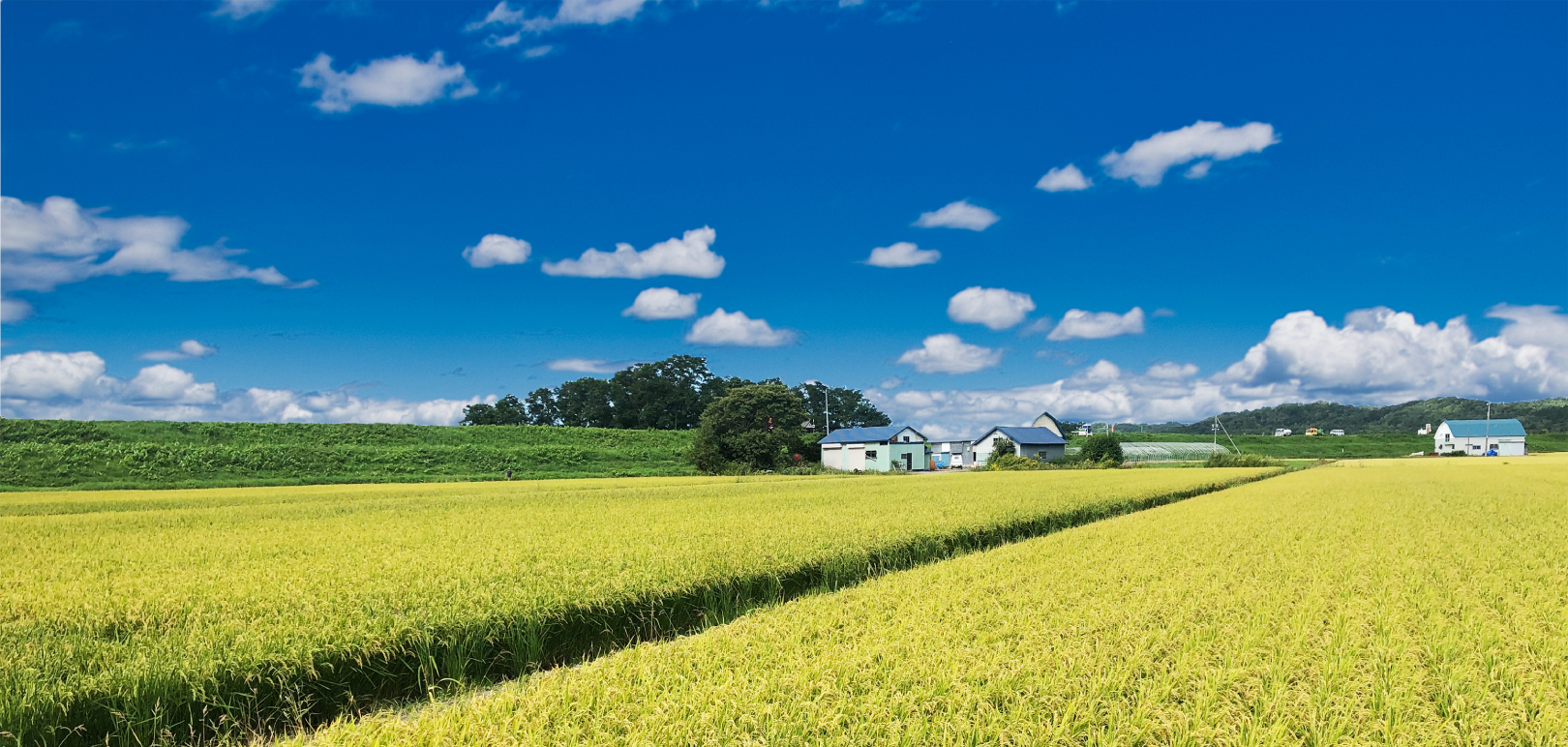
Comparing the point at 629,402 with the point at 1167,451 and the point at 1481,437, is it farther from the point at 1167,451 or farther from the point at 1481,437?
the point at 1481,437

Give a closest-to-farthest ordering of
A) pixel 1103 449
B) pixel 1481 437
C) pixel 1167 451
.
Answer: pixel 1103 449
pixel 1167 451
pixel 1481 437

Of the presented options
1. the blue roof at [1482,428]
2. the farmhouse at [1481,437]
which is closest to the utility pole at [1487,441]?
the farmhouse at [1481,437]

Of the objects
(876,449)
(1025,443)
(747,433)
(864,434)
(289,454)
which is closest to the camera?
(289,454)

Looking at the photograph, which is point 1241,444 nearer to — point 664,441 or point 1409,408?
point 664,441

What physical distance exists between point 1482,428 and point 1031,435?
7271cm

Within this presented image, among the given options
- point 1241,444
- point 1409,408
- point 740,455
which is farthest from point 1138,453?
point 1409,408

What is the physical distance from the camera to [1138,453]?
258 ft

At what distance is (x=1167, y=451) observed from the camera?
80875 mm

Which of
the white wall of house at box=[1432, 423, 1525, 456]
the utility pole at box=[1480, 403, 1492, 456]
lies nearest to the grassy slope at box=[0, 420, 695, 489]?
the utility pole at box=[1480, 403, 1492, 456]

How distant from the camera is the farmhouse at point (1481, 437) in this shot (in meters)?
95.9

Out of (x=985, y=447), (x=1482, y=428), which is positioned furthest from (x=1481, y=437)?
(x=985, y=447)

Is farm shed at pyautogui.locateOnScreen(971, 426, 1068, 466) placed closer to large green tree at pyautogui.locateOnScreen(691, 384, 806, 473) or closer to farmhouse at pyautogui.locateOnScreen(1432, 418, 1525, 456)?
large green tree at pyautogui.locateOnScreen(691, 384, 806, 473)

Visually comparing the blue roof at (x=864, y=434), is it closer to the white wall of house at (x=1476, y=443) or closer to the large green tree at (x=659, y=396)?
the large green tree at (x=659, y=396)

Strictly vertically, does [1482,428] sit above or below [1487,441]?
above
